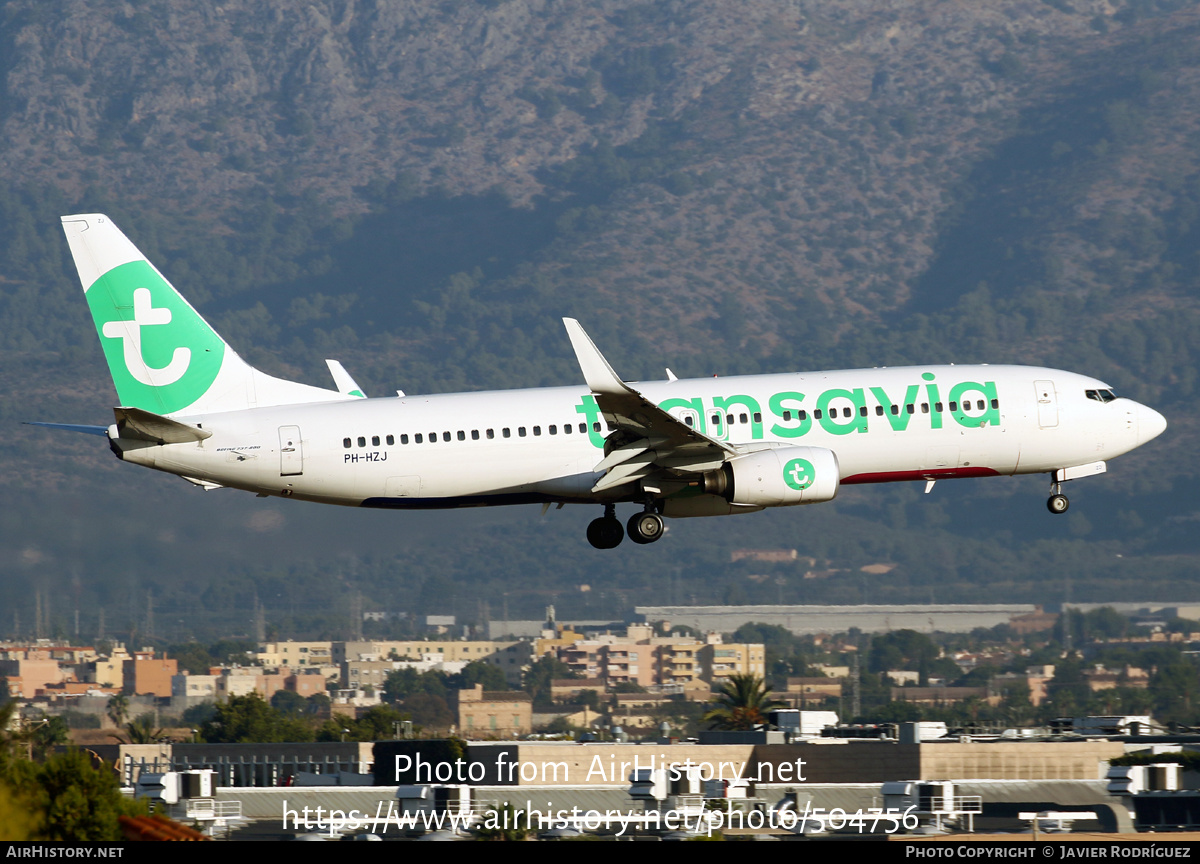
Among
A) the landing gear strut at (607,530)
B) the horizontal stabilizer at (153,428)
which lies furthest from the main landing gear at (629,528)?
the horizontal stabilizer at (153,428)

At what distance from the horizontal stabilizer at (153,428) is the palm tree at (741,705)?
145 ft

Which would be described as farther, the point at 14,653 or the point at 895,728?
the point at 14,653

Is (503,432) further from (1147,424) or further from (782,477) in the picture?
(1147,424)

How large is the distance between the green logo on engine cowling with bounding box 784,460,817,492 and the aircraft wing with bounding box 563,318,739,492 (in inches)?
56.7

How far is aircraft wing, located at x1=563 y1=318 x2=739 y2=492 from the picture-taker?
43844 mm

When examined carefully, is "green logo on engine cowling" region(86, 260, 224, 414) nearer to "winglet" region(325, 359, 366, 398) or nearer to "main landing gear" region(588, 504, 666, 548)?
"winglet" region(325, 359, 366, 398)

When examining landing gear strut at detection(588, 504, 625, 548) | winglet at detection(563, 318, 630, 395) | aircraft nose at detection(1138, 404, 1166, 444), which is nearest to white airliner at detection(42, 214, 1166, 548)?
landing gear strut at detection(588, 504, 625, 548)

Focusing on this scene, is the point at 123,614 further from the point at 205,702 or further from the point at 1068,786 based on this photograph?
the point at 1068,786

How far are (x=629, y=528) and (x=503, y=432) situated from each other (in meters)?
4.33

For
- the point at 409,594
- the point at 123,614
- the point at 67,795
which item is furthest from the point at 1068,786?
the point at 409,594

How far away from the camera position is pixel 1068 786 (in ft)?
191

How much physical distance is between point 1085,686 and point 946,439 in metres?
57.0

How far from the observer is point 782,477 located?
46.0 meters

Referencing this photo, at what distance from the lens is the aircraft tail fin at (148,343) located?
46.9 metres
